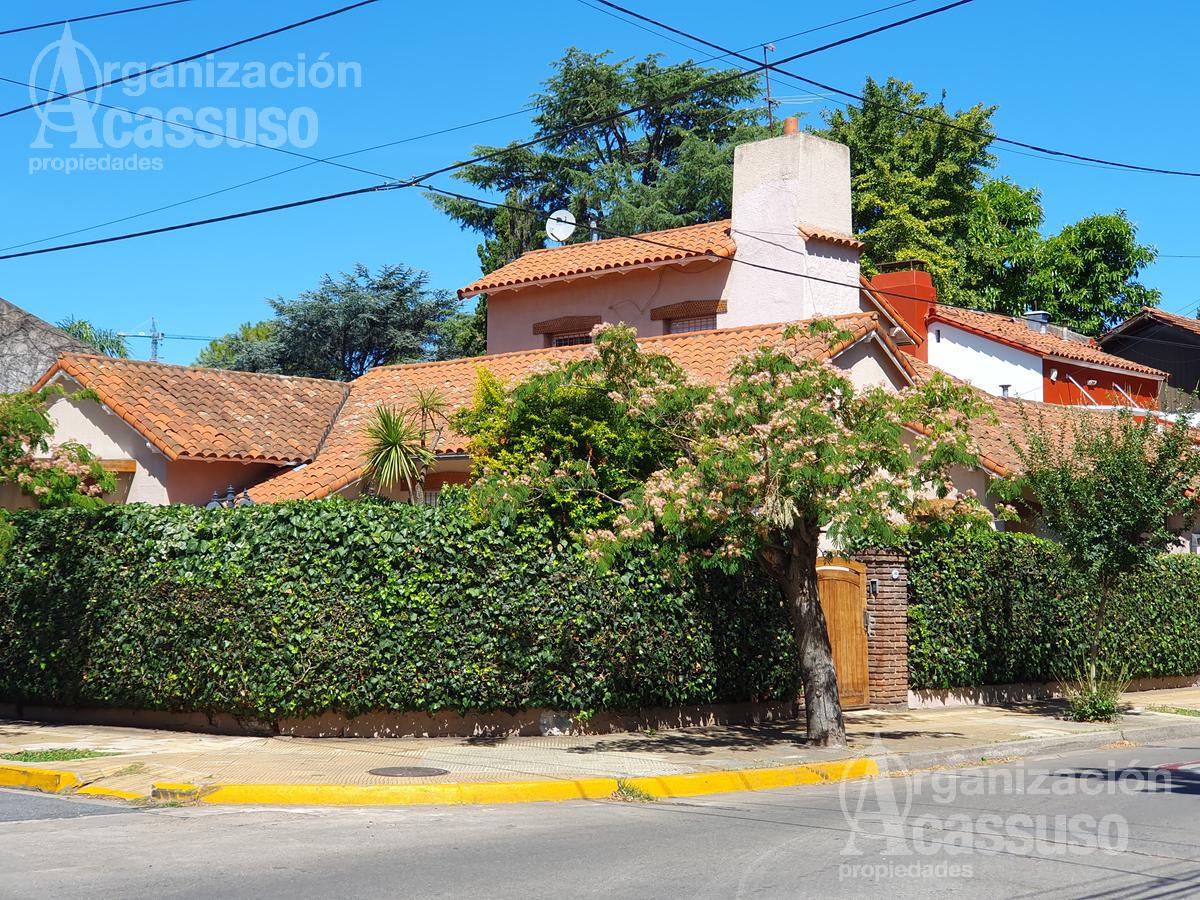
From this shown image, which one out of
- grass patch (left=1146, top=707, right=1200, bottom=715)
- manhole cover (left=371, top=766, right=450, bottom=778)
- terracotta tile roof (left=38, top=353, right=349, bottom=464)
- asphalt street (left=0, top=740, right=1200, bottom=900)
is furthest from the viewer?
terracotta tile roof (left=38, top=353, right=349, bottom=464)

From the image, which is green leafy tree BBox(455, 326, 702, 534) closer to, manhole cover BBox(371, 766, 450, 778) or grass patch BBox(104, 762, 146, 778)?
manhole cover BBox(371, 766, 450, 778)

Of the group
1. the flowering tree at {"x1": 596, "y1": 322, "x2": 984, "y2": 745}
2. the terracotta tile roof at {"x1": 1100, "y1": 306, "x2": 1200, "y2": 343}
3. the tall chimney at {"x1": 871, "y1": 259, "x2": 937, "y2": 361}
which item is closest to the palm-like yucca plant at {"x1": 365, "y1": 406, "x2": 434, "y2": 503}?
the flowering tree at {"x1": 596, "y1": 322, "x2": 984, "y2": 745}

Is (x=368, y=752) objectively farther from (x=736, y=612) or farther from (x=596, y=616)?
(x=736, y=612)

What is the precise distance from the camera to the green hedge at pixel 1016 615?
18.6m

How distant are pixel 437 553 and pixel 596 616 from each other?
2035 mm

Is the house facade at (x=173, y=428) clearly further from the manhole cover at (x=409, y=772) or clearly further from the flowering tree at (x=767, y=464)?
the manhole cover at (x=409, y=772)

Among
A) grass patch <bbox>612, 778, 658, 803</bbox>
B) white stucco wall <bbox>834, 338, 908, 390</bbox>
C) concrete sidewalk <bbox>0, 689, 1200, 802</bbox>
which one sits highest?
white stucco wall <bbox>834, 338, 908, 390</bbox>

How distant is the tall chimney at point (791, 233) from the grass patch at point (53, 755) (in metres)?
17.8

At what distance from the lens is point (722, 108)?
4503 centimetres

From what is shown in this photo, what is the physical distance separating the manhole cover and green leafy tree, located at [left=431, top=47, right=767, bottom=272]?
104ft

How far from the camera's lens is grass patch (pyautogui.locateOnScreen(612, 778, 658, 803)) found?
11.4m

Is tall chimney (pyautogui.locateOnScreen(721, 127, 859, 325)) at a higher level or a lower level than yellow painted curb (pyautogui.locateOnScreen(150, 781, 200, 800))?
higher

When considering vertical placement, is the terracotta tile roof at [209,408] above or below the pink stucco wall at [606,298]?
below

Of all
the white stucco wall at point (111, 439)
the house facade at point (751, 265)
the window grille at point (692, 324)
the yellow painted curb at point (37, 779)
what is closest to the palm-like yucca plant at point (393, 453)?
the white stucco wall at point (111, 439)
